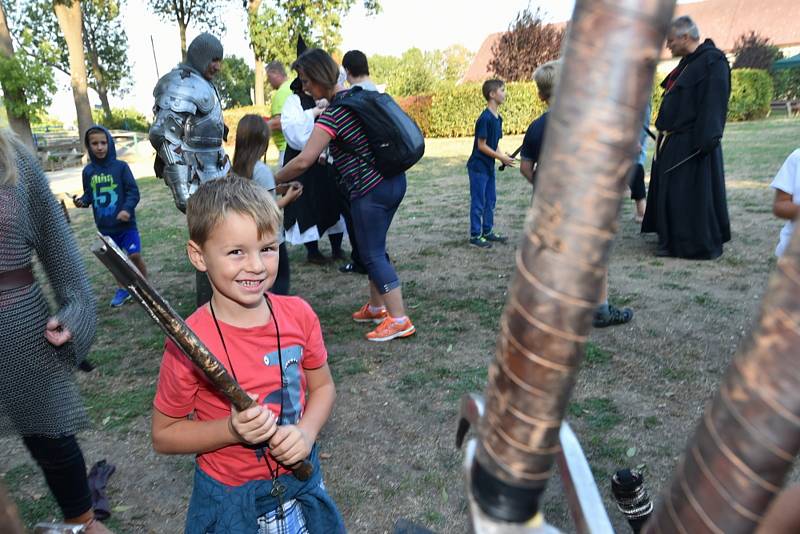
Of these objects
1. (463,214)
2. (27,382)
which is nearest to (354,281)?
(463,214)

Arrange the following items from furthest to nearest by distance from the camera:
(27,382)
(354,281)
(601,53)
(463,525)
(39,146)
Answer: (39,146) < (354,281) < (463,525) < (27,382) < (601,53)

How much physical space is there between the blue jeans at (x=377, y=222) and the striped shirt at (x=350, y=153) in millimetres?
66

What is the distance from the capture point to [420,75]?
51312 mm

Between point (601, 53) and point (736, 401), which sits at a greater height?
point (601, 53)

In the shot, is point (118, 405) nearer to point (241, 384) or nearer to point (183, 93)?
point (183, 93)

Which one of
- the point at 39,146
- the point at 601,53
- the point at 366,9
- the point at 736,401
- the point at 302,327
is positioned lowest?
the point at 39,146

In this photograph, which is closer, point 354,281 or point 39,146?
point 354,281

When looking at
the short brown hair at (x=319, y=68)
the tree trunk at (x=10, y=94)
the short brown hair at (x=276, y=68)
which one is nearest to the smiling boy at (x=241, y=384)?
the short brown hair at (x=319, y=68)

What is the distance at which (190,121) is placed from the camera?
3.68 m

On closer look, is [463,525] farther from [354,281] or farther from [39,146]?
[39,146]

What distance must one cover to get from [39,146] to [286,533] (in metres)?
22.8

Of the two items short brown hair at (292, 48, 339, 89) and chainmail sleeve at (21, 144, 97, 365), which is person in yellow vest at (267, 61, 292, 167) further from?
chainmail sleeve at (21, 144, 97, 365)

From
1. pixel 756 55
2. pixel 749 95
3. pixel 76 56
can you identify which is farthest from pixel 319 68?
pixel 756 55

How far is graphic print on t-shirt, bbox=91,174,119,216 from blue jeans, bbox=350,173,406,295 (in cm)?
256
